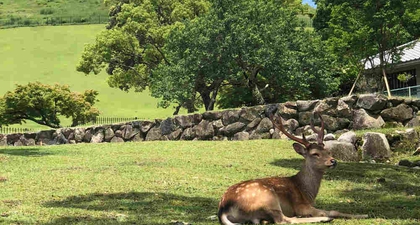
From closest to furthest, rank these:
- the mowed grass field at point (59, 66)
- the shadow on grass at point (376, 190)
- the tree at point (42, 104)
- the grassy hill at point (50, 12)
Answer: the shadow on grass at point (376, 190)
the tree at point (42, 104)
the mowed grass field at point (59, 66)
the grassy hill at point (50, 12)

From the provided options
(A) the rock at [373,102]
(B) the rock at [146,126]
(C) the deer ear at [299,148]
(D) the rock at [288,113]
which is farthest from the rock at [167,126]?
(C) the deer ear at [299,148]

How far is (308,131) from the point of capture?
65.3 feet

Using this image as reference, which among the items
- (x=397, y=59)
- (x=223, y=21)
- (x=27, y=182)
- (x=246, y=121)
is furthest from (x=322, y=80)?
(x=27, y=182)

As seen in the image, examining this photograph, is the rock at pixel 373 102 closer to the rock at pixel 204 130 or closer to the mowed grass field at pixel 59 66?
the rock at pixel 204 130

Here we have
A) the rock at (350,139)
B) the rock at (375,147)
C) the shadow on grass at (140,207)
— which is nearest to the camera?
the shadow on grass at (140,207)

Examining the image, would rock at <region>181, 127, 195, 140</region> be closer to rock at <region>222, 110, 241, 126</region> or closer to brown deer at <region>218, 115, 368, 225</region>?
rock at <region>222, 110, 241, 126</region>

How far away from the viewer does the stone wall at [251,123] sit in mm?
19406

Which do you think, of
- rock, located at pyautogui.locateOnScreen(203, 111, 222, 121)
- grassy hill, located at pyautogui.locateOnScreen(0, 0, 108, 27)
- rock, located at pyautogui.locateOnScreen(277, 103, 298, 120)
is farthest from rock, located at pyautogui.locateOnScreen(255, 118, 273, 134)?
grassy hill, located at pyautogui.locateOnScreen(0, 0, 108, 27)

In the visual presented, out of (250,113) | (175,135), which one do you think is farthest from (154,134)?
(250,113)

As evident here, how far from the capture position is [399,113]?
63.3ft

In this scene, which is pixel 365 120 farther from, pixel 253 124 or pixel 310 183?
pixel 310 183

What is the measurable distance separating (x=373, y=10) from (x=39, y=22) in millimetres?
73146

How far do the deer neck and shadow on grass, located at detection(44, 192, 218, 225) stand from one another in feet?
4.48

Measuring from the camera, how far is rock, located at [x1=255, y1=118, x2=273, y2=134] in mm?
20797
